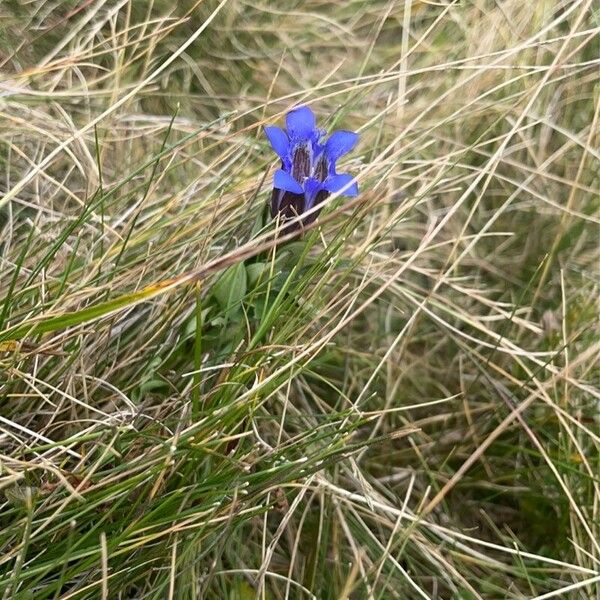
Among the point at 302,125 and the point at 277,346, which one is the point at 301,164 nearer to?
the point at 302,125

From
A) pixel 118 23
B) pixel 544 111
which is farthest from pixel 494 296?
pixel 118 23

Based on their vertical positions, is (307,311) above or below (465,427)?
above

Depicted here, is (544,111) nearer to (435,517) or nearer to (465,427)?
(465,427)

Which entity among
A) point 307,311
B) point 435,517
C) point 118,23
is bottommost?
point 435,517

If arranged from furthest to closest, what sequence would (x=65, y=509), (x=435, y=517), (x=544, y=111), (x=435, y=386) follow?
(x=544, y=111)
(x=435, y=386)
(x=435, y=517)
(x=65, y=509)

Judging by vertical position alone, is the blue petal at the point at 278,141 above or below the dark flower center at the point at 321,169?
above

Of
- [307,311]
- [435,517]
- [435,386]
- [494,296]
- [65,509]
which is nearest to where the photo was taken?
[65,509]

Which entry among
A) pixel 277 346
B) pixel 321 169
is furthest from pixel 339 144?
pixel 277 346
